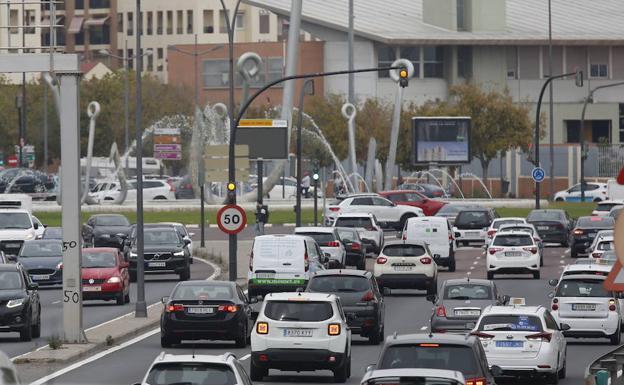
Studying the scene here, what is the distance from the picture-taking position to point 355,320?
1347 inches

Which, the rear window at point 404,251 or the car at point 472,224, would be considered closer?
the rear window at point 404,251

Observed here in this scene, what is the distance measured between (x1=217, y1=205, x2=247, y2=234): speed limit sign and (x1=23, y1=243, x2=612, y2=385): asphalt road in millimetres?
4252

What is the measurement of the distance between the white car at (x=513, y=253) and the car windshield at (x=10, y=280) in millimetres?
21644

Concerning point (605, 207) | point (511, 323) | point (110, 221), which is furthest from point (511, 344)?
point (605, 207)

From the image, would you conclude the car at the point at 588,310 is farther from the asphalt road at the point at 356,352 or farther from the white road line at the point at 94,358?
the white road line at the point at 94,358

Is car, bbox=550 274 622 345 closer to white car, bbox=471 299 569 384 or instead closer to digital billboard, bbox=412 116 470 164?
white car, bbox=471 299 569 384

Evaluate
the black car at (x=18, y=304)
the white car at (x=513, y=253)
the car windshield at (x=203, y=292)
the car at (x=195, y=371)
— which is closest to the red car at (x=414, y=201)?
the white car at (x=513, y=253)

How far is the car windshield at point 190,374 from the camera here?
1905 cm

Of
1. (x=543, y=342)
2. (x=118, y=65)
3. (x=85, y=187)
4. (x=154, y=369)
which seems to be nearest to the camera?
(x=154, y=369)

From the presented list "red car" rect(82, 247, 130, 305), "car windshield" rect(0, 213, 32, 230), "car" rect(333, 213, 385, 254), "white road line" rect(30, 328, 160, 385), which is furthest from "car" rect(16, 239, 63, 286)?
"car" rect(333, 213, 385, 254)

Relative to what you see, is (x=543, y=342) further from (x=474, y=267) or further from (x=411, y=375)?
(x=474, y=267)

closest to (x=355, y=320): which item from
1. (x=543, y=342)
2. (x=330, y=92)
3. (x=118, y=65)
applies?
(x=543, y=342)

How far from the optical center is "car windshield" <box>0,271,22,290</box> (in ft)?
113

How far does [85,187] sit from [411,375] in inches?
2956
